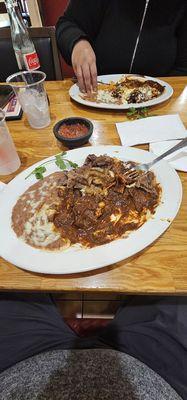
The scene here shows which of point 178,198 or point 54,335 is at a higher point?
point 178,198

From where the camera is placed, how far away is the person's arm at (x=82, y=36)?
1394mm

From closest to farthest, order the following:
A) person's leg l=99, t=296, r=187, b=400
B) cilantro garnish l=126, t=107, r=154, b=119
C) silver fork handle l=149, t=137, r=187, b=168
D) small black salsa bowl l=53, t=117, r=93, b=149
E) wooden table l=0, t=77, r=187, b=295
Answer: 1. wooden table l=0, t=77, r=187, b=295
2. person's leg l=99, t=296, r=187, b=400
3. silver fork handle l=149, t=137, r=187, b=168
4. small black salsa bowl l=53, t=117, r=93, b=149
5. cilantro garnish l=126, t=107, r=154, b=119

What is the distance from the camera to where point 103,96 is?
1382 mm

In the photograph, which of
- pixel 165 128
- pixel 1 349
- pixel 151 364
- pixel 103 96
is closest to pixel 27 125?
pixel 103 96

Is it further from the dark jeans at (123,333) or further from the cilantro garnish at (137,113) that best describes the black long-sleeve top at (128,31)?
the dark jeans at (123,333)

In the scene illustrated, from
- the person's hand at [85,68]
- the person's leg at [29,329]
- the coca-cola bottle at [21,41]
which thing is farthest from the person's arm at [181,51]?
the person's leg at [29,329]

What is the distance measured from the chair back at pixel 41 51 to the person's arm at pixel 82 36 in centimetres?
11

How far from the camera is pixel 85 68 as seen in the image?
1379 mm

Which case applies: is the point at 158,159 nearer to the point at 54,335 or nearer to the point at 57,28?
the point at 54,335

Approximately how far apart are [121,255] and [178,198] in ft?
0.84

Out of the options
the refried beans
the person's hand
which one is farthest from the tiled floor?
the person's hand

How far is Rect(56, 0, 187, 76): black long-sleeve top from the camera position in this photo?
158cm

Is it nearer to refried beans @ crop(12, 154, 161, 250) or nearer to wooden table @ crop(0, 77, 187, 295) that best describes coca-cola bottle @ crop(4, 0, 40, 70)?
refried beans @ crop(12, 154, 161, 250)

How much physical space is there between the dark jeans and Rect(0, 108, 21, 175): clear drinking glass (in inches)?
19.7
